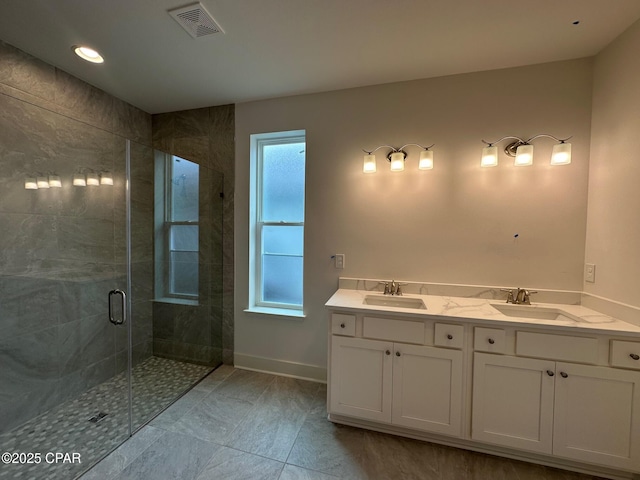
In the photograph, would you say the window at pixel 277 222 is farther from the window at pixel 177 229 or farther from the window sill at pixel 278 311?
the window at pixel 177 229

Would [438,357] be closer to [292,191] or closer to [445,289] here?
[445,289]

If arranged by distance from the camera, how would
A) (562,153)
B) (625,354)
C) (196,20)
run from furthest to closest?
(562,153) → (196,20) → (625,354)

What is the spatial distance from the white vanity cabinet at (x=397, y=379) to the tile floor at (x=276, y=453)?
16 cm

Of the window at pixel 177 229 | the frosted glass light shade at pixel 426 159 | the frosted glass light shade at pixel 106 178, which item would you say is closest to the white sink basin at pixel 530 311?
the frosted glass light shade at pixel 426 159

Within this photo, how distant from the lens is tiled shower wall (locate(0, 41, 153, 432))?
5.73 feet

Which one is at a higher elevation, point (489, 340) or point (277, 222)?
point (277, 222)

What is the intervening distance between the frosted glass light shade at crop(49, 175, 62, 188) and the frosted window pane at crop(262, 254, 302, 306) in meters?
1.70

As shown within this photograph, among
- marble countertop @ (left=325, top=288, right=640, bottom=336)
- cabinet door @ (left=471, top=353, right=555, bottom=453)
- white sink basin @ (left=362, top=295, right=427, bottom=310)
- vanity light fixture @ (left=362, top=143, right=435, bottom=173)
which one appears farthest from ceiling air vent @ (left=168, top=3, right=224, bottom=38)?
cabinet door @ (left=471, top=353, right=555, bottom=453)

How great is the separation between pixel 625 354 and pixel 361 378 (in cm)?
147

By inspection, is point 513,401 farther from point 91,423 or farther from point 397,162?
point 91,423

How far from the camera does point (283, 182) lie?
2646mm

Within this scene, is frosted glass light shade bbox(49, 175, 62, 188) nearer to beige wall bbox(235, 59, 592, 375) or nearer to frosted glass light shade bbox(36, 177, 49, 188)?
frosted glass light shade bbox(36, 177, 49, 188)

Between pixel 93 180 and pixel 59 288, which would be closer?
pixel 59 288

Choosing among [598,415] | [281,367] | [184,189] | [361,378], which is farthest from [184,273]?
[598,415]
